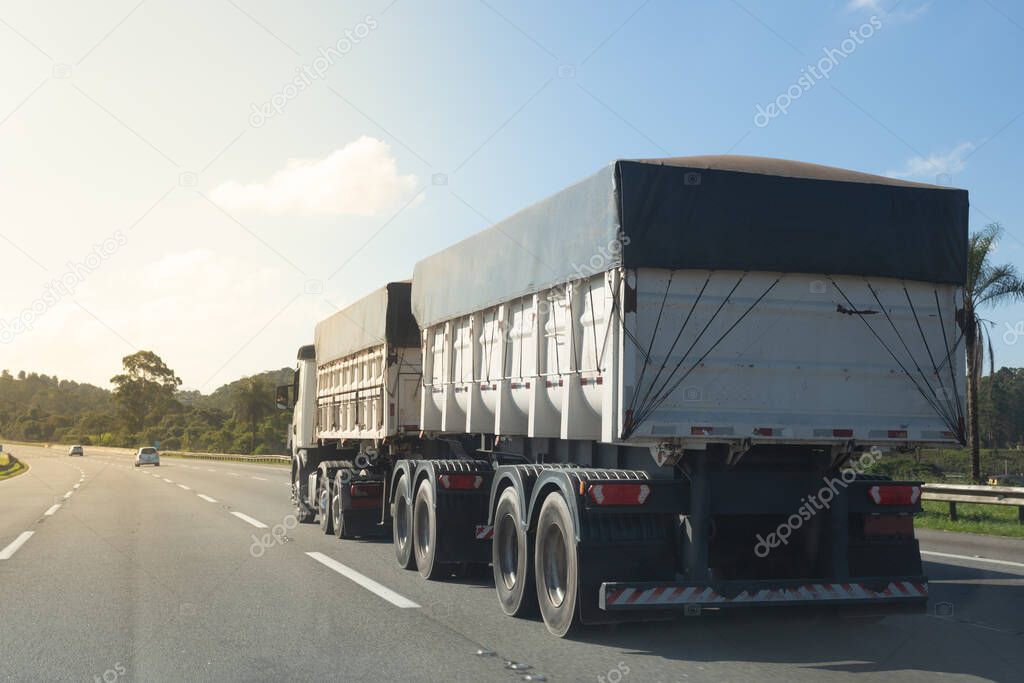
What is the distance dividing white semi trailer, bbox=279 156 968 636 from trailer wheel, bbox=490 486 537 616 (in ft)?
0.10

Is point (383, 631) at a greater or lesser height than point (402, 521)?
lesser

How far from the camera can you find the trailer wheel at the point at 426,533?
10.8 metres

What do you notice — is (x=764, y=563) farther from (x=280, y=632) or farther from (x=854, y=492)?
(x=280, y=632)

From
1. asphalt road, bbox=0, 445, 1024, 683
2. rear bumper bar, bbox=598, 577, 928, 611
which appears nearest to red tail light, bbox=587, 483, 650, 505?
rear bumper bar, bbox=598, 577, 928, 611

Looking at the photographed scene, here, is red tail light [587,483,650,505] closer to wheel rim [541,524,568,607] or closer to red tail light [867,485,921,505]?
wheel rim [541,524,568,607]

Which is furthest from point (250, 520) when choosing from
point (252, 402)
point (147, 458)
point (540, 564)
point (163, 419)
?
point (163, 419)

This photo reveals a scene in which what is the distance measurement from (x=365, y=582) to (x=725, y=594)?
4895 millimetres

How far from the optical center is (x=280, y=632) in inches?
310

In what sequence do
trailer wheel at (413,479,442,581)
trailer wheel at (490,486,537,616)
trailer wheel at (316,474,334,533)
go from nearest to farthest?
trailer wheel at (490,486,537,616)
trailer wheel at (413,479,442,581)
trailer wheel at (316,474,334,533)

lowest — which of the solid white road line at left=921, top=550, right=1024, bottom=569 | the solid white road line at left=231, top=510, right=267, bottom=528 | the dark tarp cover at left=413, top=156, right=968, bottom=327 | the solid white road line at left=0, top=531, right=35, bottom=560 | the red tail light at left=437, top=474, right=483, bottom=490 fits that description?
the solid white road line at left=0, top=531, right=35, bottom=560

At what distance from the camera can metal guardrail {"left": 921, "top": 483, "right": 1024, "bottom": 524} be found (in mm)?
15938

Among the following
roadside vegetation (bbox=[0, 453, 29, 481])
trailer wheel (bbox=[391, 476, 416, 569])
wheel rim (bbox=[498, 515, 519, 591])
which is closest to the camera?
wheel rim (bbox=[498, 515, 519, 591])

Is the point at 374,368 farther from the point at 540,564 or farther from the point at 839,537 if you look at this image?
the point at 839,537

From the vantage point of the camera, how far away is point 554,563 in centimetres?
797
